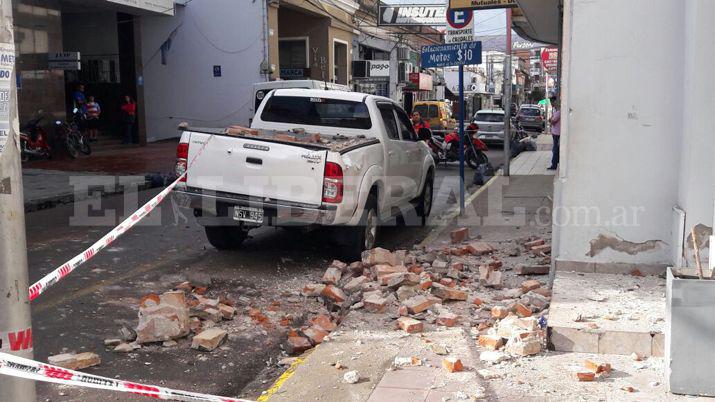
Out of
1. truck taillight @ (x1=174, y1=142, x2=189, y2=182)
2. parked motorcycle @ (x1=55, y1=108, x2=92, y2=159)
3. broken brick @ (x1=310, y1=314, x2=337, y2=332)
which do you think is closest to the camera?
broken brick @ (x1=310, y1=314, x2=337, y2=332)

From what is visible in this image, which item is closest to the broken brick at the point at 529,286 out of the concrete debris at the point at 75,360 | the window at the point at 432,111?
the concrete debris at the point at 75,360

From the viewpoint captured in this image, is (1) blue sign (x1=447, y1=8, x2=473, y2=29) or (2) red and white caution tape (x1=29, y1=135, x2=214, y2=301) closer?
(2) red and white caution tape (x1=29, y1=135, x2=214, y2=301)

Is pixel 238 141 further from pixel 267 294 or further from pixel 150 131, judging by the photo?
pixel 150 131

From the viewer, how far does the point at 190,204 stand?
7918 millimetres

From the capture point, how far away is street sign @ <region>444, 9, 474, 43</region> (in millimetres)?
11922

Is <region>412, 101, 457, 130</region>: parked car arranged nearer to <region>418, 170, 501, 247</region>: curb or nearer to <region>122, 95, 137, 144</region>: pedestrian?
<region>122, 95, 137, 144</region>: pedestrian

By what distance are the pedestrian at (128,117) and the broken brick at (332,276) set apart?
19280 millimetres

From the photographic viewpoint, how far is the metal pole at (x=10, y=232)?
2.83 meters

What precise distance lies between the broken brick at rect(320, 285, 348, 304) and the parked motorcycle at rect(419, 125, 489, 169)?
13247 mm

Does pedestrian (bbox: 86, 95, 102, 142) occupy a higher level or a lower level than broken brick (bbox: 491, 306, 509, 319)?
higher

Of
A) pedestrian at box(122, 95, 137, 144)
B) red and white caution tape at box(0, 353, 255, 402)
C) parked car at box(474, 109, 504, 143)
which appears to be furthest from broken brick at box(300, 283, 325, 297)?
parked car at box(474, 109, 504, 143)

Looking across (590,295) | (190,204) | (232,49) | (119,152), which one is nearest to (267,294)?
(190,204)

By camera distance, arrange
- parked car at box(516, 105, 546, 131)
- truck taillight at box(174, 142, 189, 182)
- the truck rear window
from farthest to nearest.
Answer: parked car at box(516, 105, 546, 131)
the truck rear window
truck taillight at box(174, 142, 189, 182)

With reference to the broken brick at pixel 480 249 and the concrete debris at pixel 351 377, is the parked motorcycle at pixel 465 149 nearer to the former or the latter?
the broken brick at pixel 480 249
